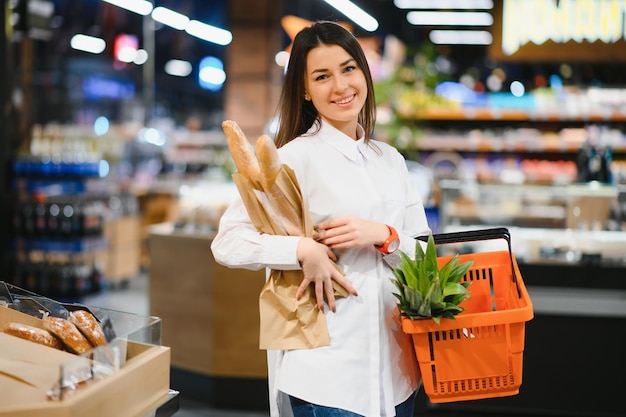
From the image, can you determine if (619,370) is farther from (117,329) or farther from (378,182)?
(117,329)

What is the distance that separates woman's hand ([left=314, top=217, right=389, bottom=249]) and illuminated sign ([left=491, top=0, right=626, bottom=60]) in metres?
Answer: 5.98

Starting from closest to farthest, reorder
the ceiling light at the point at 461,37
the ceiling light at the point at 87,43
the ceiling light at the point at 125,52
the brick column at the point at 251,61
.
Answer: the brick column at the point at 251,61
the ceiling light at the point at 461,37
the ceiling light at the point at 87,43
the ceiling light at the point at 125,52

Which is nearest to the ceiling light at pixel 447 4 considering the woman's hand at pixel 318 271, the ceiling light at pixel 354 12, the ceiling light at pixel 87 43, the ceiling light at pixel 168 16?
the ceiling light at pixel 354 12

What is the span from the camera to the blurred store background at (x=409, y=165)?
453 cm

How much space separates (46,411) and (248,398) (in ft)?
11.6

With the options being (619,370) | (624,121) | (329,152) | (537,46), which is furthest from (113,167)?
(329,152)

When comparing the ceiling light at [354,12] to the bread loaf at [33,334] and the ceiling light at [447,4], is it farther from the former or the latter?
the bread loaf at [33,334]

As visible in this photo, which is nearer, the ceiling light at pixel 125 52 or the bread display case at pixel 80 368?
the bread display case at pixel 80 368

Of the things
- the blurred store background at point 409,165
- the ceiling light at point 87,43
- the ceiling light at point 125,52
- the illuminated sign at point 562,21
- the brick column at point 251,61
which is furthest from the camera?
the ceiling light at point 125,52

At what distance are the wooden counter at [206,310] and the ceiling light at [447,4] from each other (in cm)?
744

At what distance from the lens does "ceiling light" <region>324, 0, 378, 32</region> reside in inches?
379

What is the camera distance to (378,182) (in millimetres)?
1956

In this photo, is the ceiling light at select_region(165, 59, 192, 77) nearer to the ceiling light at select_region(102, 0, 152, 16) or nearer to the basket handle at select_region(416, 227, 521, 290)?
the ceiling light at select_region(102, 0, 152, 16)

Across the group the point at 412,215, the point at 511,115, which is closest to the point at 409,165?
the point at 511,115
